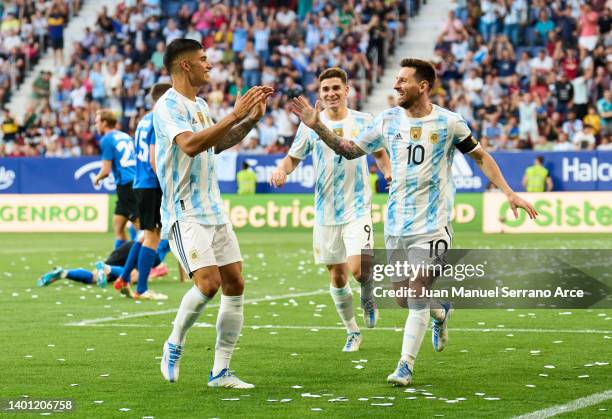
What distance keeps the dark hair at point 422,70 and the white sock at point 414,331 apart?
1.64 m

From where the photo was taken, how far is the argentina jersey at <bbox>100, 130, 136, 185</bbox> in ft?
55.4

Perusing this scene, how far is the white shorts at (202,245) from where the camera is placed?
8477 mm

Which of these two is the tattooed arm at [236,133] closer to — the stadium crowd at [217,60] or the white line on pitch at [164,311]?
the white line on pitch at [164,311]

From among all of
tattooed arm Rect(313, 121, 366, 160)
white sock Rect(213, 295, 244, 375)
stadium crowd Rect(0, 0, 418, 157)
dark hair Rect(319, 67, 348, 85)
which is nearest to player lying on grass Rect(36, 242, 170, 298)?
dark hair Rect(319, 67, 348, 85)

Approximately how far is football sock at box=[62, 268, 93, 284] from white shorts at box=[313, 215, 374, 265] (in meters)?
6.31

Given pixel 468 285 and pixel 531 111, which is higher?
pixel 531 111

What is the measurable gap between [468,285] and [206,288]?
8.28 meters

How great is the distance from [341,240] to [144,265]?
4448mm

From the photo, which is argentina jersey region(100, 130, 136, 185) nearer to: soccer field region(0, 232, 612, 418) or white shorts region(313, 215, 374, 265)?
soccer field region(0, 232, 612, 418)

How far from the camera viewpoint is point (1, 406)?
25.0 feet

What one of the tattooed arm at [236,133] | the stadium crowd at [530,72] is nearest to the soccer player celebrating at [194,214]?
the tattooed arm at [236,133]

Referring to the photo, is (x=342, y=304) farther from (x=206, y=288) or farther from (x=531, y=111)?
(x=531, y=111)

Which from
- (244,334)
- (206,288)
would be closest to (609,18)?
(244,334)

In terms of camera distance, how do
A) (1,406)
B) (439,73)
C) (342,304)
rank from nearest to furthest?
(1,406), (342,304), (439,73)
